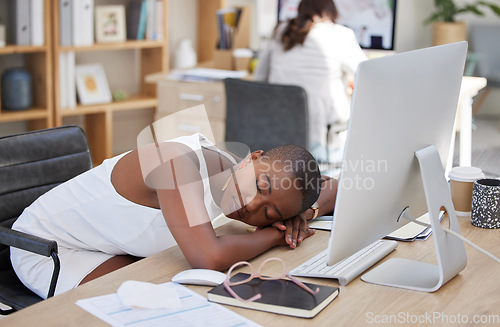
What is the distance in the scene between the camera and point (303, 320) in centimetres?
115

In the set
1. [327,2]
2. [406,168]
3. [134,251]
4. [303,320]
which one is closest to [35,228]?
[134,251]

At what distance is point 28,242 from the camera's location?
155cm

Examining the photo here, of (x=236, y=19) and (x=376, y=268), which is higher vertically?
(x=236, y=19)

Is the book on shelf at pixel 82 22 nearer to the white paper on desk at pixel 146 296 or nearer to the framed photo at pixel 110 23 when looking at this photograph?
the framed photo at pixel 110 23

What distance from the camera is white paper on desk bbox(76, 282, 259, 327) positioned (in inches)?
44.3

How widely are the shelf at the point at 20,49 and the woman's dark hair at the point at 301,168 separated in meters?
2.60

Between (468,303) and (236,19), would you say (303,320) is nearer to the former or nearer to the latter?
(468,303)

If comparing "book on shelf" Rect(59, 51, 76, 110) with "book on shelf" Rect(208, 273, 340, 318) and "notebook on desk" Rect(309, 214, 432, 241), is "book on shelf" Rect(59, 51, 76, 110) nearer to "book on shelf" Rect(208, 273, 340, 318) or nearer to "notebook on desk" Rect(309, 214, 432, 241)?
"notebook on desk" Rect(309, 214, 432, 241)

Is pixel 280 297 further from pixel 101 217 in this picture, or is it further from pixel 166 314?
pixel 101 217

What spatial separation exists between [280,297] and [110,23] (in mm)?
3312

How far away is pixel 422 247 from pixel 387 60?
55 centimetres

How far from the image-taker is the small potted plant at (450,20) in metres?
5.54

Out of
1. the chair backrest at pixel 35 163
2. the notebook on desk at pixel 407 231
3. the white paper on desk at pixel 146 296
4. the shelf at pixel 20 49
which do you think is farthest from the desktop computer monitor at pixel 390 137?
the shelf at pixel 20 49

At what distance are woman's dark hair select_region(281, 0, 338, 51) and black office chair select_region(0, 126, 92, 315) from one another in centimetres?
158
